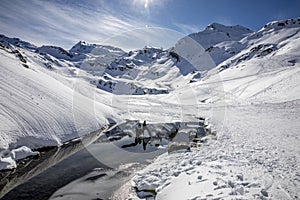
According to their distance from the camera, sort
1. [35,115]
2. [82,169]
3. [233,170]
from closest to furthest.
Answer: [233,170] < [82,169] < [35,115]

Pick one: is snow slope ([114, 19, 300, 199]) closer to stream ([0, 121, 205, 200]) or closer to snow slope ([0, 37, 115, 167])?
stream ([0, 121, 205, 200])

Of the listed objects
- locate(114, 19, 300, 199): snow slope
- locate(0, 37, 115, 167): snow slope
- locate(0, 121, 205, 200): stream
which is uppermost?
locate(0, 37, 115, 167): snow slope

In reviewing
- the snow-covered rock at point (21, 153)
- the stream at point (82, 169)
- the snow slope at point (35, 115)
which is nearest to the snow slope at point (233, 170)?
the stream at point (82, 169)

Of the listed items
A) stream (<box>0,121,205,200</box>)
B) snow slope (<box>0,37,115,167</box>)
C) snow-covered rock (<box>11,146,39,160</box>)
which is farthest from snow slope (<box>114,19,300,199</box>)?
snow slope (<box>0,37,115,167</box>)

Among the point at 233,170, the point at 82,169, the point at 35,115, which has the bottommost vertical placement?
the point at 82,169

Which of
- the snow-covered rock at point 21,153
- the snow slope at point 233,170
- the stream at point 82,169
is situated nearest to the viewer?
the snow slope at point 233,170

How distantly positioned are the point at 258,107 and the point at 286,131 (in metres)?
15.3

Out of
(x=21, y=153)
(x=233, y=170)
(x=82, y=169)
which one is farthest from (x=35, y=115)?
(x=233, y=170)

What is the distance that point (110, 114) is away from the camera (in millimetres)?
29438

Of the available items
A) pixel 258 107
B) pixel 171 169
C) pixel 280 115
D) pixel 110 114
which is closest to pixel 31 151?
pixel 171 169

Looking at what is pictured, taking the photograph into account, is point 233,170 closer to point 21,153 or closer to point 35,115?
point 21,153

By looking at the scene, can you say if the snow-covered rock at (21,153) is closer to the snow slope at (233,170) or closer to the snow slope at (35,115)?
the snow slope at (35,115)

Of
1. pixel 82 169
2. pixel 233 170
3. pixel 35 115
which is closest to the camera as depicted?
pixel 233 170

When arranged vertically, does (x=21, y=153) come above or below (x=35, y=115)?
below
